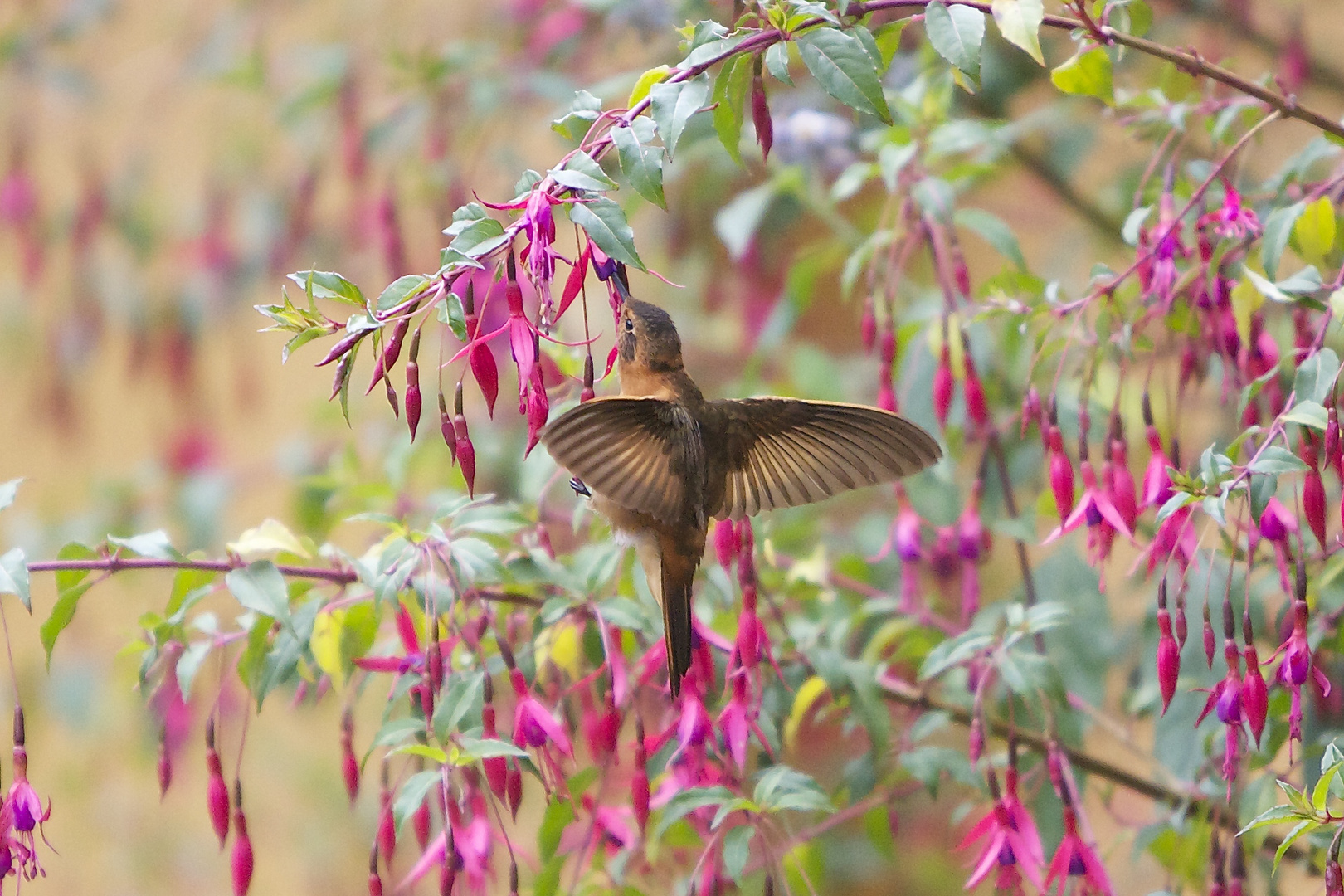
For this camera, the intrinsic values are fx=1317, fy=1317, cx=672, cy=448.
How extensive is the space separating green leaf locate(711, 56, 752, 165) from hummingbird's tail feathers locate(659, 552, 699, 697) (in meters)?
0.24

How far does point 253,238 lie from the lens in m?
1.81

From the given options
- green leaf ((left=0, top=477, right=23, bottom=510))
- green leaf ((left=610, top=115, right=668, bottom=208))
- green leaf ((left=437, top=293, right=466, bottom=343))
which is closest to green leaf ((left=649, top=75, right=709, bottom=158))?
green leaf ((left=610, top=115, right=668, bottom=208))

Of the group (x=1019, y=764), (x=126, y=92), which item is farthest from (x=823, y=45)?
(x=126, y=92)

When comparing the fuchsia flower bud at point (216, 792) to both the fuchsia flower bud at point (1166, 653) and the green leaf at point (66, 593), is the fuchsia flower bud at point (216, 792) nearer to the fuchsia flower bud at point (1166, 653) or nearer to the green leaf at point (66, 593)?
the green leaf at point (66, 593)

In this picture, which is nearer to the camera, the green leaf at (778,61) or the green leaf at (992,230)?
the green leaf at (778,61)

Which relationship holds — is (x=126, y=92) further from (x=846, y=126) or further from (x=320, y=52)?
(x=846, y=126)

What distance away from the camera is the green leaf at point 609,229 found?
539mm

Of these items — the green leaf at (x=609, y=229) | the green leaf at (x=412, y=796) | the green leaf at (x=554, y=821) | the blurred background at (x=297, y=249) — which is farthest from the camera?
the blurred background at (x=297, y=249)

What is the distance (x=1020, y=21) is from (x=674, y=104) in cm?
15

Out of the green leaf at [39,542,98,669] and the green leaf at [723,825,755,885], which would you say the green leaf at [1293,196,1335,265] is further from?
the green leaf at [39,542,98,669]

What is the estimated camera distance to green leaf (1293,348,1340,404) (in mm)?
628

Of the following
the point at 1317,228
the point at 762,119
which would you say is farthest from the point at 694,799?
the point at 1317,228

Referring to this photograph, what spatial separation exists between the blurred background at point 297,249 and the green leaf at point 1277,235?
0.86 ft

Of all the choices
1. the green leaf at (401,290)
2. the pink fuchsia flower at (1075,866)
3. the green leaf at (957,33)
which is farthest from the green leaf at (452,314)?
the pink fuchsia flower at (1075,866)
